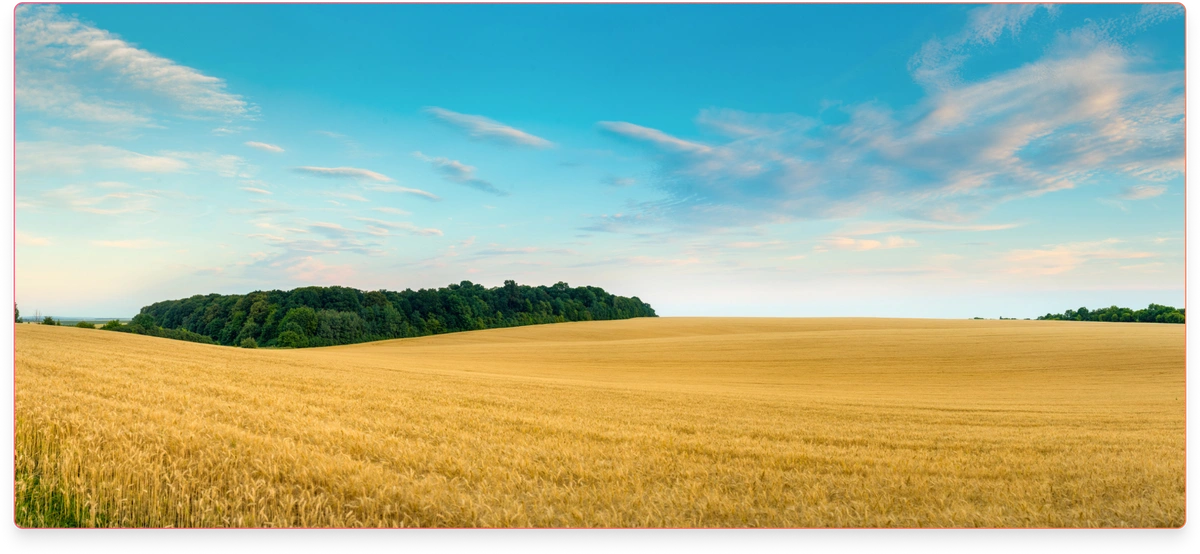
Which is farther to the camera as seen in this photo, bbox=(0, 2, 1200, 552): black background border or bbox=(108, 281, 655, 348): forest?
bbox=(108, 281, 655, 348): forest

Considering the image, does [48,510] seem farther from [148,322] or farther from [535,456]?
[148,322]

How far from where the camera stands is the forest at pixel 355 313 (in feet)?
32.3

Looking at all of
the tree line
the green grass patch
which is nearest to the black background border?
the green grass patch

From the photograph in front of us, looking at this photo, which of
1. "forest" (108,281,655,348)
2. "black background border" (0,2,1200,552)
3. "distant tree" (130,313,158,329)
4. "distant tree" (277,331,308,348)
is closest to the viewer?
"black background border" (0,2,1200,552)

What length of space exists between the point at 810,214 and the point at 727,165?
4.36ft

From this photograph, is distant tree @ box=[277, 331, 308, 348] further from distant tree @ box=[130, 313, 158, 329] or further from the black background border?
the black background border

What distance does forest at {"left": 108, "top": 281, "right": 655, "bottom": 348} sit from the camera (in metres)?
9.86

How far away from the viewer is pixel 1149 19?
16.7 ft

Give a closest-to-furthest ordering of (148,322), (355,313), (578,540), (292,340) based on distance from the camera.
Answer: (578,540), (148,322), (292,340), (355,313)

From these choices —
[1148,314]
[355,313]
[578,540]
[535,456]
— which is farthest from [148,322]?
[1148,314]

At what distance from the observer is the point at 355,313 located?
1884 cm

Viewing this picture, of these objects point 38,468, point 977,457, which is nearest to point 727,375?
point 977,457

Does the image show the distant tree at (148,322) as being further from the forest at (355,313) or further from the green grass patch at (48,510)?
the green grass patch at (48,510)

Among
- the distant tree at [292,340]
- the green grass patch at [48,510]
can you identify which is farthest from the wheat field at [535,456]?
the distant tree at [292,340]
